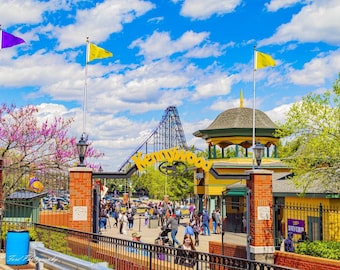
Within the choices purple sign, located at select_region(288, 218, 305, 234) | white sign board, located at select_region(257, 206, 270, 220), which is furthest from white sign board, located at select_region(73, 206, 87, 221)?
purple sign, located at select_region(288, 218, 305, 234)

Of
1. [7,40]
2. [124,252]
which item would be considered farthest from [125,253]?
[7,40]

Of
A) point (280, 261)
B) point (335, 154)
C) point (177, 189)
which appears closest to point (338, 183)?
point (335, 154)

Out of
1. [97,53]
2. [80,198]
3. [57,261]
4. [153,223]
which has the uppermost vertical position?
[97,53]

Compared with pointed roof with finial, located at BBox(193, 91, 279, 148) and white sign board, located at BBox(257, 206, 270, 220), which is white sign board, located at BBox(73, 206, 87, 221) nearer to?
white sign board, located at BBox(257, 206, 270, 220)

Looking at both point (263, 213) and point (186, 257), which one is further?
point (263, 213)

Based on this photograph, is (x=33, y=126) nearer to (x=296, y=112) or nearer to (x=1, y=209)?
(x=1, y=209)

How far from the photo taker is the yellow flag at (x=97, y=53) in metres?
20.8

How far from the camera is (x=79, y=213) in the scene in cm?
1714

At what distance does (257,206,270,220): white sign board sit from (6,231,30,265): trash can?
747cm

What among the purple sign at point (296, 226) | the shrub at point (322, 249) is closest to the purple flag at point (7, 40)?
the shrub at point (322, 249)

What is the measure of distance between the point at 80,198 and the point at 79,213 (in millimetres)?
492

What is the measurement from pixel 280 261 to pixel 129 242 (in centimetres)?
739

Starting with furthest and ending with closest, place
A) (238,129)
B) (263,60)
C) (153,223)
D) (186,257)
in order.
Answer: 1. (238,129)
2. (153,223)
3. (263,60)
4. (186,257)

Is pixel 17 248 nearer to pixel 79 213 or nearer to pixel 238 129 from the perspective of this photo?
pixel 79 213
